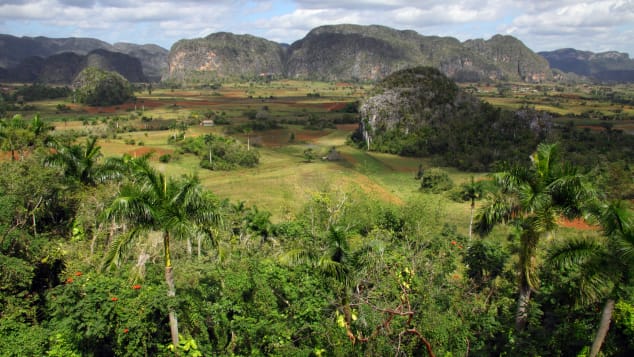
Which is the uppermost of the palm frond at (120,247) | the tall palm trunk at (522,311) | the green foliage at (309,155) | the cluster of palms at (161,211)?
the cluster of palms at (161,211)

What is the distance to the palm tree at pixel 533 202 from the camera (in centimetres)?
1034

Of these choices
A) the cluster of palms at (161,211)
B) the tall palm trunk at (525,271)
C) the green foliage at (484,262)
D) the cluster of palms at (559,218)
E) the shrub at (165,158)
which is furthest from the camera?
the shrub at (165,158)

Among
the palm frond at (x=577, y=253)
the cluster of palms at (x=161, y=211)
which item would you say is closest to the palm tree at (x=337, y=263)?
the cluster of palms at (x=161, y=211)

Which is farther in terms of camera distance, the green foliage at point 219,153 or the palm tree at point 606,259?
the green foliage at point 219,153

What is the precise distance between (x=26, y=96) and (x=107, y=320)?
405ft

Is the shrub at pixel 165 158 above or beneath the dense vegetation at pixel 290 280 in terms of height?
beneath

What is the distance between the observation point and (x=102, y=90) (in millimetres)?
109812

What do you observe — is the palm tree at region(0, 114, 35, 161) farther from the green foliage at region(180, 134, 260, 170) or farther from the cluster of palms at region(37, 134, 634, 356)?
the green foliage at region(180, 134, 260, 170)

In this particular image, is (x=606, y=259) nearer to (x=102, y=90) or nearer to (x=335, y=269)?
(x=335, y=269)

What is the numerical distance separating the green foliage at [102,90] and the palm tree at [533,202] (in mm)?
110549

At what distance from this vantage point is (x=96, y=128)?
65375 millimetres

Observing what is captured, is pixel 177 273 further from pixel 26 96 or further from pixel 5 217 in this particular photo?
pixel 26 96

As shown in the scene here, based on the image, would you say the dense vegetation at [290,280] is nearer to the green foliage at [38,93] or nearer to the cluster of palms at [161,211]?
the cluster of palms at [161,211]

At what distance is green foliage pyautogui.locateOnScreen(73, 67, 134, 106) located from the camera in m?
108
